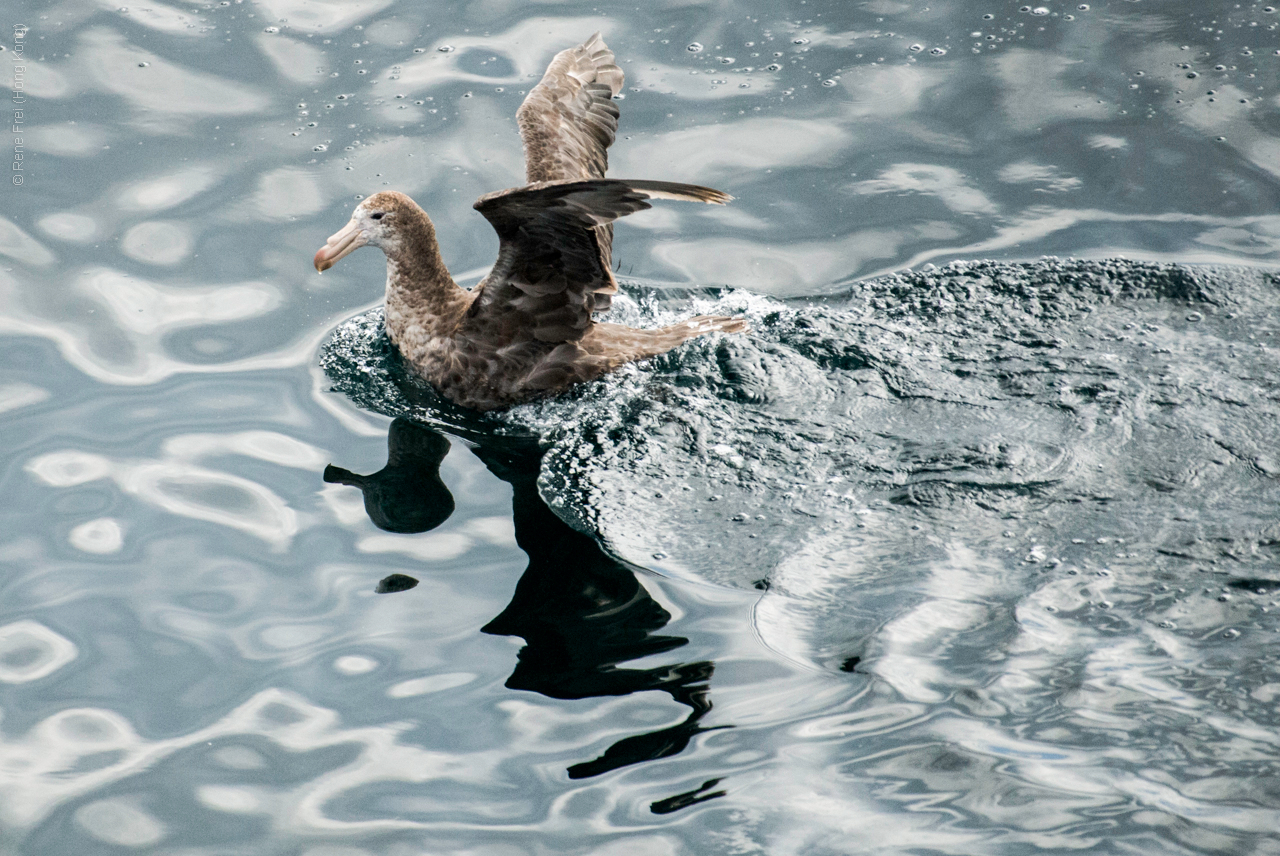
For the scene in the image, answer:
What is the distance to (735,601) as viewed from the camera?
434 cm

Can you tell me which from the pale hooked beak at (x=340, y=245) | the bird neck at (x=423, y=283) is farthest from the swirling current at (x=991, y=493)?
the pale hooked beak at (x=340, y=245)

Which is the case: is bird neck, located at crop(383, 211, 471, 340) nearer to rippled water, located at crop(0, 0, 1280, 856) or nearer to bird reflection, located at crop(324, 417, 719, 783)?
rippled water, located at crop(0, 0, 1280, 856)

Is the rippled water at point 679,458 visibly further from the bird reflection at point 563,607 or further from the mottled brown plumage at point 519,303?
the mottled brown plumage at point 519,303

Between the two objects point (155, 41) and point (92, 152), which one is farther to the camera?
point (155, 41)

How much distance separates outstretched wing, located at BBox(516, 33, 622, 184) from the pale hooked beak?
83 cm

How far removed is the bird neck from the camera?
19.0 feet

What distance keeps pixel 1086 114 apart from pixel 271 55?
5116 millimetres

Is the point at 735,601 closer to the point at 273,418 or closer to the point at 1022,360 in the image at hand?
the point at 1022,360

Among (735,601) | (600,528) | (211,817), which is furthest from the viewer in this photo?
(600,528)

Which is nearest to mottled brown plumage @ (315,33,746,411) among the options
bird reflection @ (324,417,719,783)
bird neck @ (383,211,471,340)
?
bird neck @ (383,211,471,340)

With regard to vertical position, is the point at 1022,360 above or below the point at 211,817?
above

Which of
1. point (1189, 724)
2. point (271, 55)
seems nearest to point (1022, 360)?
point (1189, 724)

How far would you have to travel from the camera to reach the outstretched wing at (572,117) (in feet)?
19.4

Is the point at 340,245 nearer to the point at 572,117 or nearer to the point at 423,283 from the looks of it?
the point at 423,283
